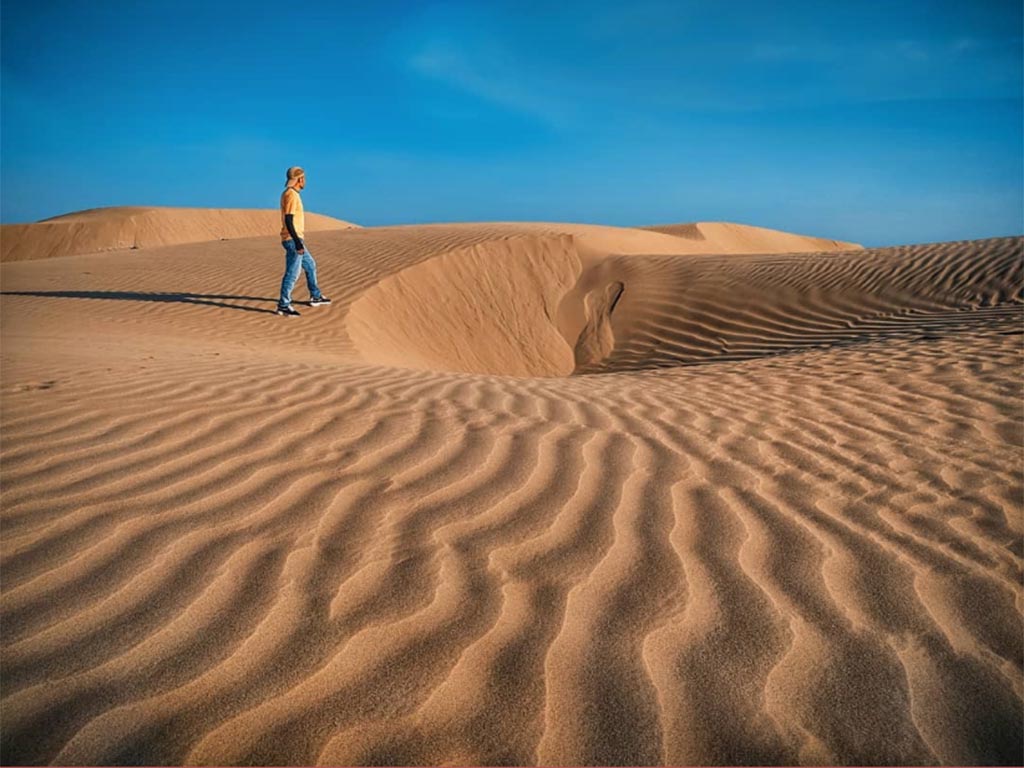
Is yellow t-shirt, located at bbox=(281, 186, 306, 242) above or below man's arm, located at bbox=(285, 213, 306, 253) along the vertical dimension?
above

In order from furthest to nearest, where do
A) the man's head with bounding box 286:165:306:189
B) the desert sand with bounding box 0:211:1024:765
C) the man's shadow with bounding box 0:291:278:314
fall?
the man's shadow with bounding box 0:291:278:314 → the man's head with bounding box 286:165:306:189 → the desert sand with bounding box 0:211:1024:765

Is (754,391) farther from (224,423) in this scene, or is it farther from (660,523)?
(224,423)

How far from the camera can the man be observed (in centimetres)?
756

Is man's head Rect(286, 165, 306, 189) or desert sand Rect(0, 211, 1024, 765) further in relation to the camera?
man's head Rect(286, 165, 306, 189)

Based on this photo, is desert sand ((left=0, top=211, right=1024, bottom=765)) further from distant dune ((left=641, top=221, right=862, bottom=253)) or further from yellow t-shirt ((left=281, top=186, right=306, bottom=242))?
distant dune ((left=641, top=221, right=862, bottom=253))

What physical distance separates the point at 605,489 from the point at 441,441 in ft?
3.08

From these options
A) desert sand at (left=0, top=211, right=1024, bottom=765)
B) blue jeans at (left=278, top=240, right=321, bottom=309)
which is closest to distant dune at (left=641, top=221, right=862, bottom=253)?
blue jeans at (left=278, top=240, right=321, bottom=309)

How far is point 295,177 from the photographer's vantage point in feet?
24.8

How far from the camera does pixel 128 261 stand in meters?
13.1

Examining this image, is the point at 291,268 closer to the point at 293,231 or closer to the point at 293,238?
the point at 293,238

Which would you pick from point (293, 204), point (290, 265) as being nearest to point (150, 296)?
point (290, 265)

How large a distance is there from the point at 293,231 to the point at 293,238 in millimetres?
150

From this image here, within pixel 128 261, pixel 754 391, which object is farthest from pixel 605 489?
pixel 128 261

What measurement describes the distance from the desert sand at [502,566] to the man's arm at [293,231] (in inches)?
133
